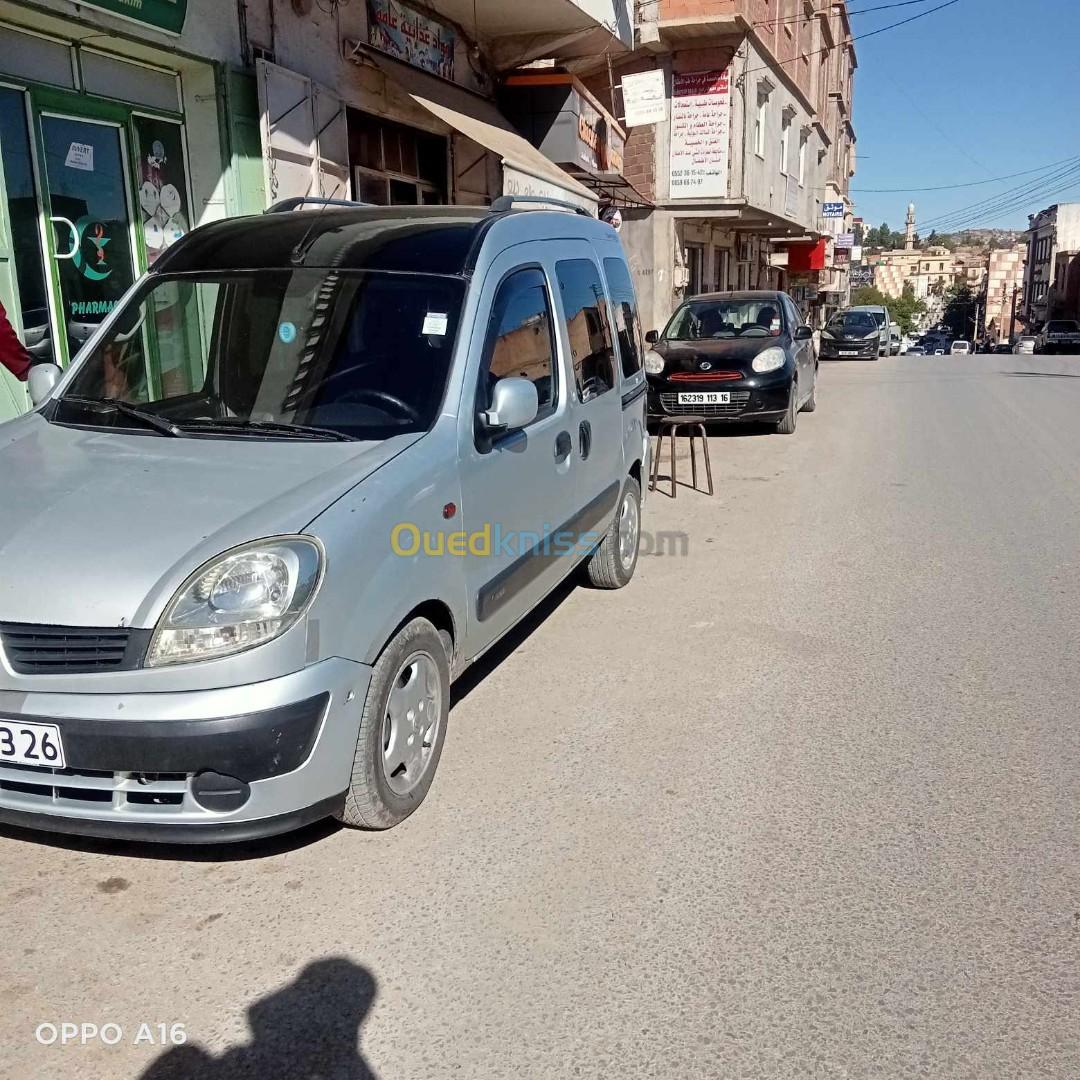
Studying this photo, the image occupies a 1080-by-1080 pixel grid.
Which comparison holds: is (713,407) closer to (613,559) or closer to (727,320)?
(727,320)

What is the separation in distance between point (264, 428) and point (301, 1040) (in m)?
2.03

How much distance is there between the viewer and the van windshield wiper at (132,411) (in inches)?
142

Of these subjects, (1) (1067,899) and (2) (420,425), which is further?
(2) (420,425)

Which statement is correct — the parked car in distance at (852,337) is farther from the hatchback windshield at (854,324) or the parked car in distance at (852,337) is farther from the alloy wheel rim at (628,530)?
the alloy wheel rim at (628,530)

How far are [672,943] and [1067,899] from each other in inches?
47.6

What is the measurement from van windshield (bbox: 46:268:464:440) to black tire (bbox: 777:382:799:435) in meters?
9.14

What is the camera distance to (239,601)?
2744 mm

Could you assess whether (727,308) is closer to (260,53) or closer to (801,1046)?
(260,53)

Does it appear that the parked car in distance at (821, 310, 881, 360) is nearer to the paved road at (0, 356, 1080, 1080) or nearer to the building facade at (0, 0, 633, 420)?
the building facade at (0, 0, 633, 420)

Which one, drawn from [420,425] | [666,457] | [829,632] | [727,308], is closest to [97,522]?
[420,425]

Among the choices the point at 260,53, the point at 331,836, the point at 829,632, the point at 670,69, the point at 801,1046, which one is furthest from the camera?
the point at 670,69

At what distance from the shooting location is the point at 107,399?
4051 mm

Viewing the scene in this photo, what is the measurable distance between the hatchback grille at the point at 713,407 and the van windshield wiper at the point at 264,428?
8.64 metres

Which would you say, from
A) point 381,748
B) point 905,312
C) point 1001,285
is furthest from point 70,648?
point 1001,285
